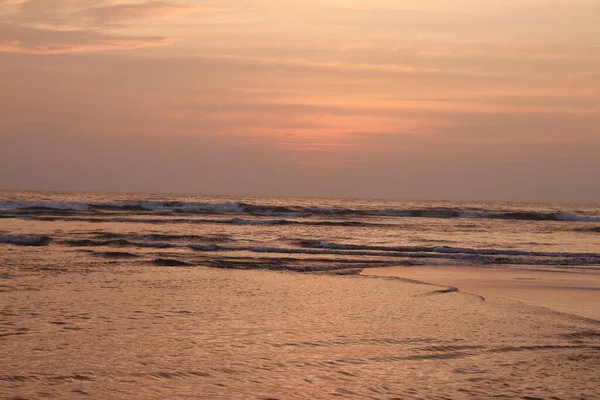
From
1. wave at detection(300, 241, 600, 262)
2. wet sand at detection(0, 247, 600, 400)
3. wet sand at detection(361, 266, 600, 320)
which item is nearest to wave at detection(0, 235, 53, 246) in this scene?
wave at detection(300, 241, 600, 262)

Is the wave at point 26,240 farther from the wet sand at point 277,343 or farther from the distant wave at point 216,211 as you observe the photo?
the distant wave at point 216,211

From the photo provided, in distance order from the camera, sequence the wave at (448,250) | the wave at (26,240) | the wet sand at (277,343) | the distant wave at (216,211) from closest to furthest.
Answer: the wet sand at (277,343)
the wave at (26,240)
the wave at (448,250)
the distant wave at (216,211)

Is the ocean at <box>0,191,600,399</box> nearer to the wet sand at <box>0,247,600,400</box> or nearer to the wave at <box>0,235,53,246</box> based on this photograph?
the wet sand at <box>0,247,600,400</box>

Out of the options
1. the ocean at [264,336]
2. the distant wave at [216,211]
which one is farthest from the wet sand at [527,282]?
the distant wave at [216,211]

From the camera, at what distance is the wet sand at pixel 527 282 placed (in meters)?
12.1

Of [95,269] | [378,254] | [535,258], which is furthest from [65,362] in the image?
[535,258]

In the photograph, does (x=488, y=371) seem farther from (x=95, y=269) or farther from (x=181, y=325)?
(x=95, y=269)

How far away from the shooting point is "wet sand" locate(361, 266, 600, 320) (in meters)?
12.1

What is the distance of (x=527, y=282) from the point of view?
15477mm

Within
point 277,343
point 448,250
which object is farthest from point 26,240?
point 277,343

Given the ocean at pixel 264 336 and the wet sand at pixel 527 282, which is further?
the wet sand at pixel 527 282

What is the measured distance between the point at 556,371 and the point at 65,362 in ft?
16.0

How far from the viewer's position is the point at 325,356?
7.04m

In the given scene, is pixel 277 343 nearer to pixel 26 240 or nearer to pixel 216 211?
pixel 26 240
